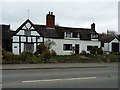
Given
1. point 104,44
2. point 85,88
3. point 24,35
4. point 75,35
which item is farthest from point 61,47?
point 85,88

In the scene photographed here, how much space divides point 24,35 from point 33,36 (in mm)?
1597

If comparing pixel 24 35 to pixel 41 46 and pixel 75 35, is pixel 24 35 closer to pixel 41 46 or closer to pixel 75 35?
pixel 41 46

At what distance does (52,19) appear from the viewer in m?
41.0

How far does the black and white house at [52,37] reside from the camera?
120 ft

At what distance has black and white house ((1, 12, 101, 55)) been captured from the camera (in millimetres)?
36656

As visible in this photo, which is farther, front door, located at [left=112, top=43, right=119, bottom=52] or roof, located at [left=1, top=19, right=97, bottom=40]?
front door, located at [left=112, top=43, right=119, bottom=52]

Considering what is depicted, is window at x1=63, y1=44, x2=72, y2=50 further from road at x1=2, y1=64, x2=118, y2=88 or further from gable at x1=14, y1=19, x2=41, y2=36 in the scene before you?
road at x1=2, y1=64, x2=118, y2=88

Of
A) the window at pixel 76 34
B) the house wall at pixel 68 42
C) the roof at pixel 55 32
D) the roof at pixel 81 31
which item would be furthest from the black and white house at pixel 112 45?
the window at pixel 76 34

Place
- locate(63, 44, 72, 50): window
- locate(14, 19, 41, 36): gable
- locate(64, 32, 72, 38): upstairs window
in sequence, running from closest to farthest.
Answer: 1. locate(14, 19, 41, 36): gable
2. locate(63, 44, 72, 50): window
3. locate(64, 32, 72, 38): upstairs window

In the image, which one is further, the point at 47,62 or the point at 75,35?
the point at 75,35

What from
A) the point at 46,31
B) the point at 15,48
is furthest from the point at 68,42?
the point at 15,48

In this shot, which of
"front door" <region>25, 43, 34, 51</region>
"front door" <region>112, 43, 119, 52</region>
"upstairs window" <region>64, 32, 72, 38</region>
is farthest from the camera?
"front door" <region>112, 43, 119, 52</region>

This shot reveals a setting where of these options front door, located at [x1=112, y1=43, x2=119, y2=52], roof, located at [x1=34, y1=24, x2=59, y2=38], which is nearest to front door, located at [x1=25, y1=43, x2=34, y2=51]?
roof, located at [x1=34, y1=24, x2=59, y2=38]

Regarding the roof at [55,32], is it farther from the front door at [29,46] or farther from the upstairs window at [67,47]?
the front door at [29,46]
